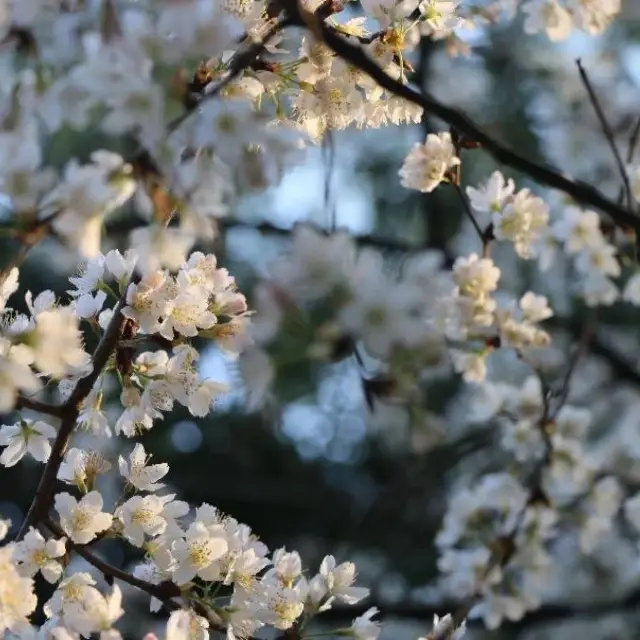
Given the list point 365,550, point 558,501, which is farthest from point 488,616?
point 365,550

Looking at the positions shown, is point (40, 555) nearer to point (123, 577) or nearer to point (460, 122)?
point (123, 577)

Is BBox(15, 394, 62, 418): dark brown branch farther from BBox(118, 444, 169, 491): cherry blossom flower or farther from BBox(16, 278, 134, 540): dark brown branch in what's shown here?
BBox(118, 444, 169, 491): cherry blossom flower

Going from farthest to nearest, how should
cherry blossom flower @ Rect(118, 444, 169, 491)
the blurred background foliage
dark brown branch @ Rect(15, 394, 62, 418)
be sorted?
1. the blurred background foliage
2. cherry blossom flower @ Rect(118, 444, 169, 491)
3. dark brown branch @ Rect(15, 394, 62, 418)

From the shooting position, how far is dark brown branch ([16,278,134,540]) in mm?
812

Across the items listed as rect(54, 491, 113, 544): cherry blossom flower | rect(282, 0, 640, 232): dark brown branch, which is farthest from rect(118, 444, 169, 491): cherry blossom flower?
rect(282, 0, 640, 232): dark brown branch

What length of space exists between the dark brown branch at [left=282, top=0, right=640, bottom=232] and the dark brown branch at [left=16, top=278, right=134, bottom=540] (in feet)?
1.05

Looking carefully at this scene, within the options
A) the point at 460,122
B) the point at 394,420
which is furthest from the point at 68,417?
the point at 394,420

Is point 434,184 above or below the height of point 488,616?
above

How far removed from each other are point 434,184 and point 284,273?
1.65ft

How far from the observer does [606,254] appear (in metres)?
1.44

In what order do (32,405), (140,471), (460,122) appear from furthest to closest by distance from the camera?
(140,471)
(32,405)
(460,122)

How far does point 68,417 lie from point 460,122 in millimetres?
406

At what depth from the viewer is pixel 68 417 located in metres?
0.81

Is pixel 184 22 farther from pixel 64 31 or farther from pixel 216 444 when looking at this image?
pixel 216 444
